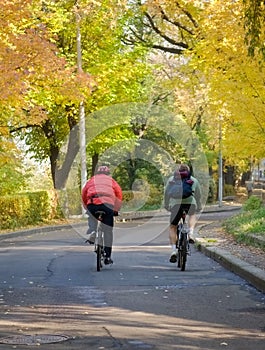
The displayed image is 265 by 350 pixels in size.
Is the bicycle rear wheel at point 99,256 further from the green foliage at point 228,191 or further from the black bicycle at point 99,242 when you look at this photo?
the green foliage at point 228,191

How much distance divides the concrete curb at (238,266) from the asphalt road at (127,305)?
0.14 metres

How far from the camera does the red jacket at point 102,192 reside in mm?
14695

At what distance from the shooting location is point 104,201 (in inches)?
578

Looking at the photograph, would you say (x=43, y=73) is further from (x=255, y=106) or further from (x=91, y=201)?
(x=91, y=201)

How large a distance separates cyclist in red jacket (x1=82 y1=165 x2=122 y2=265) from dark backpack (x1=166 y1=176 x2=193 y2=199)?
0.99m

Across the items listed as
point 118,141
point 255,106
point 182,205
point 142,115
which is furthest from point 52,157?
point 182,205

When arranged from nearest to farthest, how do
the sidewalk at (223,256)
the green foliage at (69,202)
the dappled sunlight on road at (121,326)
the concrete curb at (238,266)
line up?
the dappled sunlight on road at (121,326), the concrete curb at (238,266), the sidewalk at (223,256), the green foliage at (69,202)

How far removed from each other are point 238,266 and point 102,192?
2.92 metres

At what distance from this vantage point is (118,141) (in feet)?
125

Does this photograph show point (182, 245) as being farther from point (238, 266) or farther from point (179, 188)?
point (238, 266)

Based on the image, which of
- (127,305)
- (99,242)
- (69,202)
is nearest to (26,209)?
(69,202)

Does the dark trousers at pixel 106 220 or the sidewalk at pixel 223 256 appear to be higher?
the dark trousers at pixel 106 220

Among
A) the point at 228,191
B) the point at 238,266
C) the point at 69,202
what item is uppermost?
the point at 228,191

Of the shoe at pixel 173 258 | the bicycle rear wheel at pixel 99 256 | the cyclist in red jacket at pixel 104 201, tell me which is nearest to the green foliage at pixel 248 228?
the shoe at pixel 173 258
